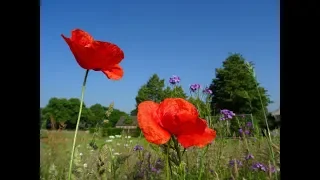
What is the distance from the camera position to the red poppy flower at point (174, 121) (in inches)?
25.2

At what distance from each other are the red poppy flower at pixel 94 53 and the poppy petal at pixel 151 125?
8 centimetres

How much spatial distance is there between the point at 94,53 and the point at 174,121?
0.18 m

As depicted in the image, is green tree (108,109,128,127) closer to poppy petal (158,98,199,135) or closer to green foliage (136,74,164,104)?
green foliage (136,74,164,104)

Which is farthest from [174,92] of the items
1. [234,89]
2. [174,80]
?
[234,89]

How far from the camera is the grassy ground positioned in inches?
34.8

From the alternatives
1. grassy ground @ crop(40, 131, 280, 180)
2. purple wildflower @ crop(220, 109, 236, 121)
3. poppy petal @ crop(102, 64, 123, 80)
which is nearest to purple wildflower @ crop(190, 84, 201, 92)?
grassy ground @ crop(40, 131, 280, 180)

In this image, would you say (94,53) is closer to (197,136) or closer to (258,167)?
(197,136)

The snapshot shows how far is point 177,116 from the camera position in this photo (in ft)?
2.09
